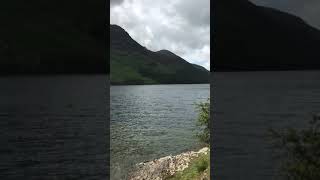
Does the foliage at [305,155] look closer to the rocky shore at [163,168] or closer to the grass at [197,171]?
the grass at [197,171]

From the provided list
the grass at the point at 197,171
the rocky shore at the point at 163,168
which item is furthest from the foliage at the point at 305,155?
the rocky shore at the point at 163,168

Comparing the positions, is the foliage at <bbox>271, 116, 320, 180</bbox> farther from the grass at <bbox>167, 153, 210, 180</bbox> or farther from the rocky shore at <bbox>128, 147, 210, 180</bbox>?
the rocky shore at <bbox>128, 147, 210, 180</bbox>

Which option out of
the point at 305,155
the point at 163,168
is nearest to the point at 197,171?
the point at 163,168

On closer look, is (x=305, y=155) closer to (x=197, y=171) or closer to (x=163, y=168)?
(x=197, y=171)

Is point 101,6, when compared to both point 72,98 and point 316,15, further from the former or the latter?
point 72,98

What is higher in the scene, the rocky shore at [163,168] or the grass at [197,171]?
the grass at [197,171]

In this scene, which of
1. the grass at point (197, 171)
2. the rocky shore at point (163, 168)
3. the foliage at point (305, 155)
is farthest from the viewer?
the rocky shore at point (163, 168)

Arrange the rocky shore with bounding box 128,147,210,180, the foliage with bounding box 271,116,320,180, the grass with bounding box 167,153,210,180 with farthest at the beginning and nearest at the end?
the rocky shore with bounding box 128,147,210,180, the grass with bounding box 167,153,210,180, the foliage with bounding box 271,116,320,180

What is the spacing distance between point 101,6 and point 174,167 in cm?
907

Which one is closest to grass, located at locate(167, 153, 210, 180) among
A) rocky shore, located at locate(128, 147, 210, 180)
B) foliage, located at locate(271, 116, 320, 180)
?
rocky shore, located at locate(128, 147, 210, 180)

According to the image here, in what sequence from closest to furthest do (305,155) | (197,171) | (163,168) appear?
(305,155)
(197,171)
(163,168)

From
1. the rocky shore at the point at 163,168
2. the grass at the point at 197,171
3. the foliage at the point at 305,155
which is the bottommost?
the rocky shore at the point at 163,168

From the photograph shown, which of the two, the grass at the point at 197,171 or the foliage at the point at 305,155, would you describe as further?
the grass at the point at 197,171

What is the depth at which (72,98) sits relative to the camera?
44594 millimetres
